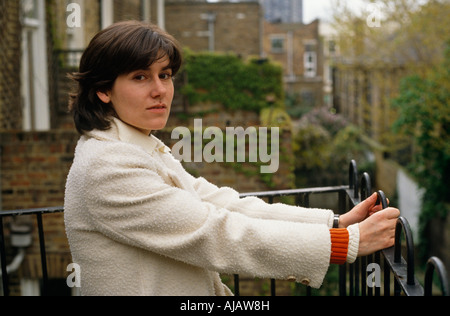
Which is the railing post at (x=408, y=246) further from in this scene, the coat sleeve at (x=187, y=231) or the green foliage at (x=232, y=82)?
the green foliage at (x=232, y=82)

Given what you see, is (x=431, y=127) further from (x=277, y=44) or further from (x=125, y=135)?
(x=277, y=44)

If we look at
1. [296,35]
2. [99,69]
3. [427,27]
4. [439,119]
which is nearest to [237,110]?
[439,119]

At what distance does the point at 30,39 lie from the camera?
7.46 metres

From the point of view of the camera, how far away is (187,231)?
1.60 m

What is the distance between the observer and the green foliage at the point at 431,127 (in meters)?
9.71

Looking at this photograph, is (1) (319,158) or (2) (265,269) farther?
(1) (319,158)

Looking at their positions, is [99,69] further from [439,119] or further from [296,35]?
[296,35]

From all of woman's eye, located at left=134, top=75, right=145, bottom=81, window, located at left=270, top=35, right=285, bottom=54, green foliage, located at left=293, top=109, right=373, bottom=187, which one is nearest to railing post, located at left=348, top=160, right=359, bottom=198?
woman's eye, located at left=134, top=75, right=145, bottom=81

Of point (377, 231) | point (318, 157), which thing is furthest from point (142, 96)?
point (318, 157)

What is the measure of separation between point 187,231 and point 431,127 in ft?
31.6

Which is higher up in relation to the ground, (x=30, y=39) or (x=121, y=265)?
(x=30, y=39)

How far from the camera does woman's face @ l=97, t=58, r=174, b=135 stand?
1739 mm

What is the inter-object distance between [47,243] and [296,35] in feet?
121

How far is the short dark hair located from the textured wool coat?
0.41ft
